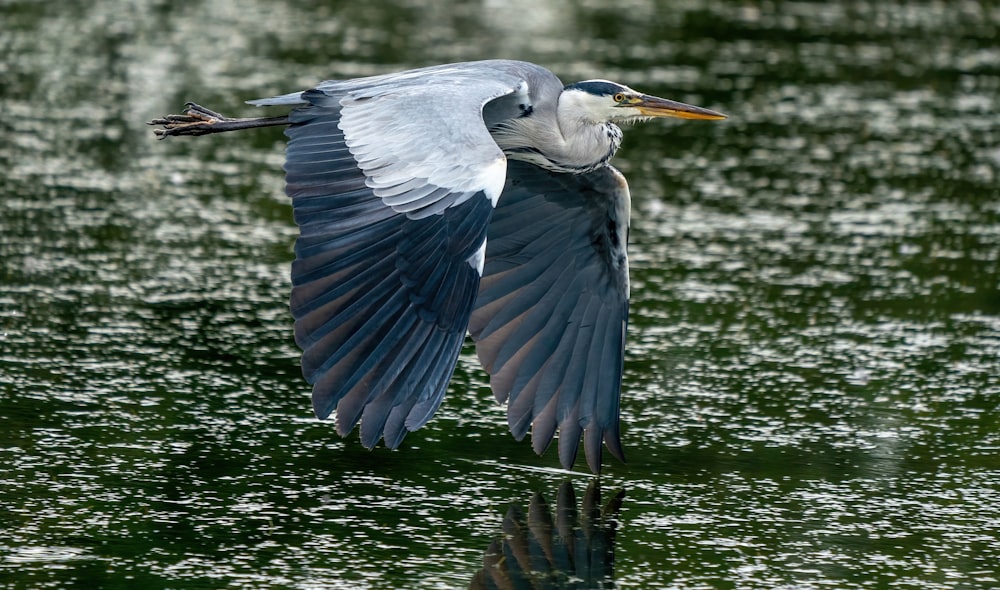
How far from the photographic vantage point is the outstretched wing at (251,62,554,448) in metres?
4.17

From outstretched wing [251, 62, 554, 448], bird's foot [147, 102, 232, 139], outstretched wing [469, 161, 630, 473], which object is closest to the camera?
outstretched wing [251, 62, 554, 448]

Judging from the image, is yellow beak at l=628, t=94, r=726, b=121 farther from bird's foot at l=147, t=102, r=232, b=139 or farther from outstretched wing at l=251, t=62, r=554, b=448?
bird's foot at l=147, t=102, r=232, b=139

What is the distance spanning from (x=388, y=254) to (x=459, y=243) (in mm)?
204

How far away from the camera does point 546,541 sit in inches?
170

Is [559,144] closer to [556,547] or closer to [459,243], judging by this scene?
[459,243]

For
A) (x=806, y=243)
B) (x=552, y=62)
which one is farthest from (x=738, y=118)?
(x=806, y=243)

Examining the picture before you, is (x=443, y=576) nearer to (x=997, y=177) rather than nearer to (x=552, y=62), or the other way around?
(x=997, y=177)

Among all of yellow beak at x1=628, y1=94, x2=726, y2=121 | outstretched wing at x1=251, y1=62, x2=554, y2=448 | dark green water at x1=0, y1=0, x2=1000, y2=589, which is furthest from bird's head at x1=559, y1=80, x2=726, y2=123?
dark green water at x1=0, y1=0, x2=1000, y2=589

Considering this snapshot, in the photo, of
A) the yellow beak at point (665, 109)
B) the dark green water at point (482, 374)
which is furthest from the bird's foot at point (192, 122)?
the yellow beak at point (665, 109)

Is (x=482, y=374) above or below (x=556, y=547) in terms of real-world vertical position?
above

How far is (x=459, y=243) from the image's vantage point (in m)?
4.38

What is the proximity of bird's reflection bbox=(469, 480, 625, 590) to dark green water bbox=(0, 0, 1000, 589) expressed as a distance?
0.07 ft

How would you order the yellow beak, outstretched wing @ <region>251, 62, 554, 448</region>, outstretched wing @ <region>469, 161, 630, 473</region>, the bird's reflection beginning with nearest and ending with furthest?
the bird's reflection, outstretched wing @ <region>251, 62, 554, 448</region>, outstretched wing @ <region>469, 161, 630, 473</region>, the yellow beak

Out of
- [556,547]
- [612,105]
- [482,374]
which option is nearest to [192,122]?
[482,374]
